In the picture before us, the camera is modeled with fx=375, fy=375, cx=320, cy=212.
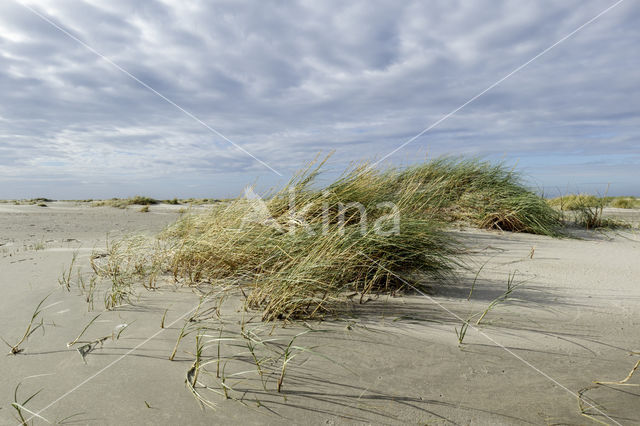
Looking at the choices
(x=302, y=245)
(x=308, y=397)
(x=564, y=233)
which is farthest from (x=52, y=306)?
(x=564, y=233)

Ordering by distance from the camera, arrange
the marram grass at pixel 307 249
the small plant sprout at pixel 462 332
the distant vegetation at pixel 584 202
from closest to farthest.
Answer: the small plant sprout at pixel 462 332 → the marram grass at pixel 307 249 → the distant vegetation at pixel 584 202

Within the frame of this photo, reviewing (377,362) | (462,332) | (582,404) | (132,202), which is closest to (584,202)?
(462,332)

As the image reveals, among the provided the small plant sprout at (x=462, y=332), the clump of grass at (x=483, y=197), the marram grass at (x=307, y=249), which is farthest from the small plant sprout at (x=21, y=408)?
the clump of grass at (x=483, y=197)

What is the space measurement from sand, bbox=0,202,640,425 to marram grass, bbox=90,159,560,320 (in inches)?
6.7

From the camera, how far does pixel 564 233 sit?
5.29 m

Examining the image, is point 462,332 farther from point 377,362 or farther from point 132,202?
point 132,202

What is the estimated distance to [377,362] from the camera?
1665 millimetres

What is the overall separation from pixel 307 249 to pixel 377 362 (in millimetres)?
1047

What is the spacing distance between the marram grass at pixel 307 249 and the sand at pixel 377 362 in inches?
6.7

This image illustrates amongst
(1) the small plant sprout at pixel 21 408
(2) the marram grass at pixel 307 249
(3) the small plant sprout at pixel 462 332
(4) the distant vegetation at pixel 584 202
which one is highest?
(4) the distant vegetation at pixel 584 202

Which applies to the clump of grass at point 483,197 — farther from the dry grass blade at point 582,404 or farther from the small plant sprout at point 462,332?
the dry grass blade at point 582,404

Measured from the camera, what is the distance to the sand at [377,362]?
1.35m

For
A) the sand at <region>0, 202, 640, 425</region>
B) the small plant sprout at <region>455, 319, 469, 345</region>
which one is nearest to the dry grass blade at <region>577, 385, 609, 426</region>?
the sand at <region>0, 202, 640, 425</region>

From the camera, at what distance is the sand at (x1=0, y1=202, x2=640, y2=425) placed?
1349mm
